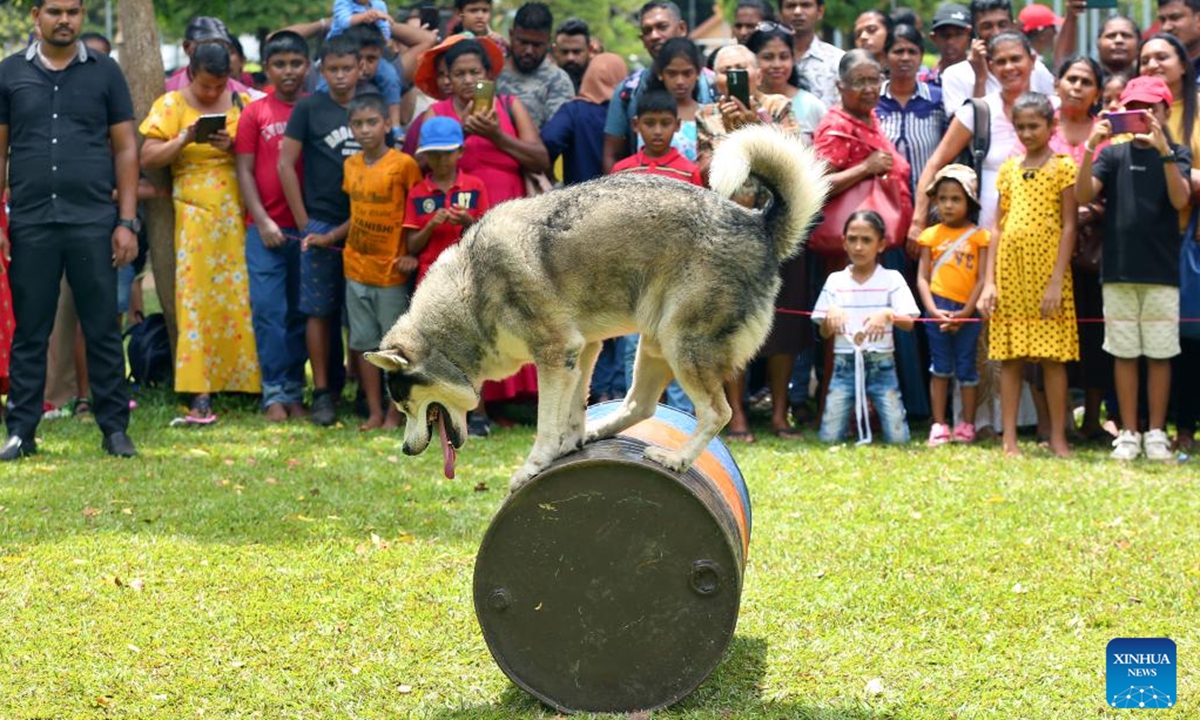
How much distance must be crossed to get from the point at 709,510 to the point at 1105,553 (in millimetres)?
3218

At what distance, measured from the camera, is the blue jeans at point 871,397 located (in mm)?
11242

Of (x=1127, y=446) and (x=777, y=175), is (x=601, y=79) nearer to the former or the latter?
(x=1127, y=446)

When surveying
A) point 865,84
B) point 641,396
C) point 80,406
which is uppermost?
point 865,84

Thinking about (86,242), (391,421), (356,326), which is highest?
(86,242)

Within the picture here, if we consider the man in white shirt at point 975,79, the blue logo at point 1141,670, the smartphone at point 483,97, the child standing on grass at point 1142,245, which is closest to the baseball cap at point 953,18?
the man in white shirt at point 975,79

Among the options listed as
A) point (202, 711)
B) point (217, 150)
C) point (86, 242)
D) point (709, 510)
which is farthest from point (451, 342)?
point (217, 150)

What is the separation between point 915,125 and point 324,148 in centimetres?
463

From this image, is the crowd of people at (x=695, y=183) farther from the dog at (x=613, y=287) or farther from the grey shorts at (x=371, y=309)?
the dog at (x=613, y=287)

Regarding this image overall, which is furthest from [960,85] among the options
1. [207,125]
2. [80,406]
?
[80,406]

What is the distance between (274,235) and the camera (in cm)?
1189

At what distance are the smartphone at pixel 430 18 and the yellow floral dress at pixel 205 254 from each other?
2.23 m

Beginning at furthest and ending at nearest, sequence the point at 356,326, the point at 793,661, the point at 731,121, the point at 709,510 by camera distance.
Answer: the point at 356,326, the point at 731,121, the point at 793,661, the point at 709,510

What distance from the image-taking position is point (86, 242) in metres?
10.6

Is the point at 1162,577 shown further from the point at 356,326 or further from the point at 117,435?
the point at 117,435
